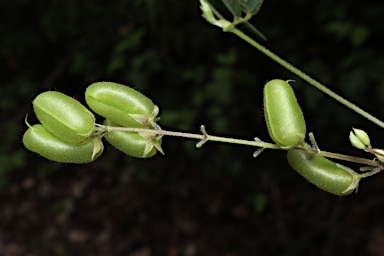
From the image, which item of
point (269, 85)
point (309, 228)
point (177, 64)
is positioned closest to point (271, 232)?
point (309, 228)

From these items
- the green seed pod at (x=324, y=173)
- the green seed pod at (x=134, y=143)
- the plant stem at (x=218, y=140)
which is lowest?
the green seed pod at (x=134, y=143)

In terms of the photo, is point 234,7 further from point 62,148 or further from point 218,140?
point 62,148

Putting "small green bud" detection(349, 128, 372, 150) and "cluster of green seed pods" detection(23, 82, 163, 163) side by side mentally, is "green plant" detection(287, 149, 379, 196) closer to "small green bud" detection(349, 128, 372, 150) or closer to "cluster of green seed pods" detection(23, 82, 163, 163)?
"small green bud" detection(349, 128, 372, 150)

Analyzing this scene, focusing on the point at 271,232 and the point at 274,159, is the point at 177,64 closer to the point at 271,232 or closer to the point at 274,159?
the point at 274,159

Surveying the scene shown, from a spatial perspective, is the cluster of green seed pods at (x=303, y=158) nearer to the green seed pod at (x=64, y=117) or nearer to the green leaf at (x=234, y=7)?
the green leaf at (x=234, y=7)

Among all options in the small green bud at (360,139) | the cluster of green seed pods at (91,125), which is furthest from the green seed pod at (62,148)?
the small green bud at (360,139)

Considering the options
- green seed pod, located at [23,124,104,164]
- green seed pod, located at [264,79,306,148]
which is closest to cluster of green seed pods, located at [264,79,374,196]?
green seed pod, located at [264,79,306,148]

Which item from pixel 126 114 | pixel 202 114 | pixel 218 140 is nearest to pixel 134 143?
pixel 126 114
